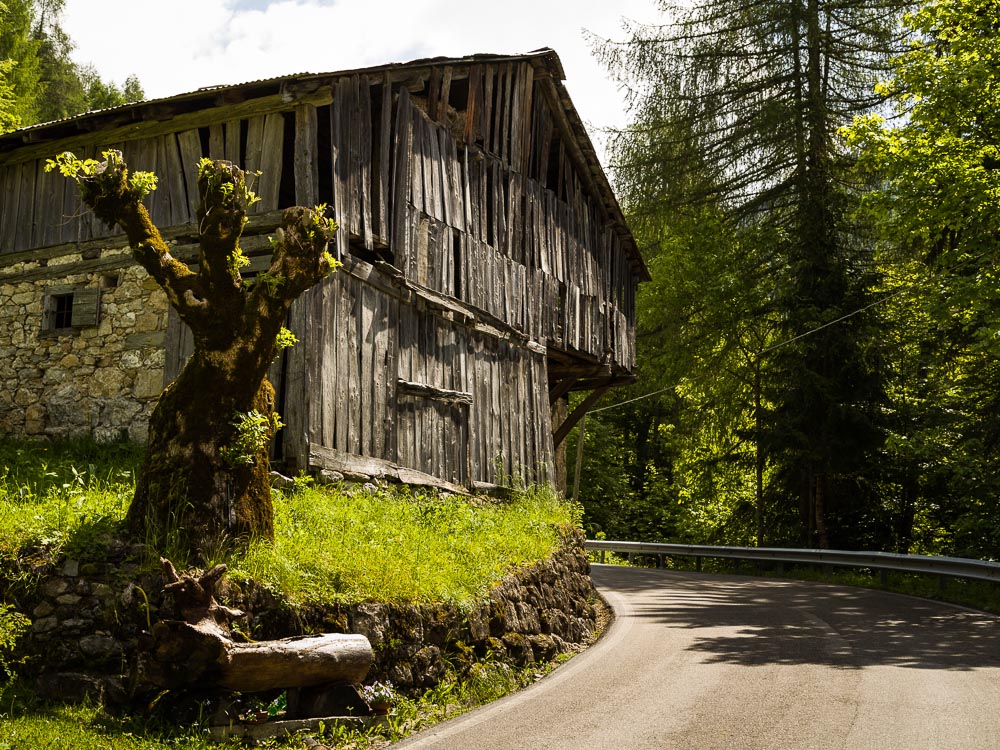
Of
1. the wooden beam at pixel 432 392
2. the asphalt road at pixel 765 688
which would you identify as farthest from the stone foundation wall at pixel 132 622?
the wooden beam at pixel 432 392

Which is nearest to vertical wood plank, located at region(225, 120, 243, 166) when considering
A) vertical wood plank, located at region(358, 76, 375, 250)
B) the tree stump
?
vertical wood plank, located at region(358, 76, 375, 250)

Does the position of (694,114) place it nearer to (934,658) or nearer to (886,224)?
(886,224)

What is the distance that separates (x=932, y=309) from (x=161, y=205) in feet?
42.8

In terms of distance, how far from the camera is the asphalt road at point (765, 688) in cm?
754

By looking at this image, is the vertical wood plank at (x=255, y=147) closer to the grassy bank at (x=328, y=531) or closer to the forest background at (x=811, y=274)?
the grassy bank at (x=328, y=531)

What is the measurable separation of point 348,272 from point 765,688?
765cm

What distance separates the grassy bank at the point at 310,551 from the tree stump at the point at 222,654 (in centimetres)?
39

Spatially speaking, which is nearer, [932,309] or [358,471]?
[358,471]

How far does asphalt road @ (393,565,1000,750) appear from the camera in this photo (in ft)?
24.7

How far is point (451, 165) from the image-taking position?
55.4ft

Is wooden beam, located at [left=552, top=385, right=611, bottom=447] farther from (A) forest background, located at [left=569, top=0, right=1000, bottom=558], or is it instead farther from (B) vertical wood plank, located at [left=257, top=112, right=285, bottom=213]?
(B) vertical wood plank, located at [left=257, top=112, right=285, bottom=213]

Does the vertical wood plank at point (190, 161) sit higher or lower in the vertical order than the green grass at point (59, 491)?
higher

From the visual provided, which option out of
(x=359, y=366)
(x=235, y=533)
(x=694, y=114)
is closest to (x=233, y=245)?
(x=235, y=533)

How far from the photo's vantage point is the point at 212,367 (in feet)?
29.2
